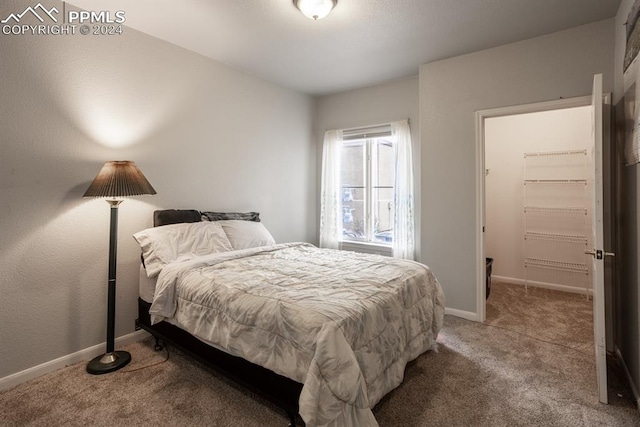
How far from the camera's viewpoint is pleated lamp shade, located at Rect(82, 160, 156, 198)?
86.4 inches

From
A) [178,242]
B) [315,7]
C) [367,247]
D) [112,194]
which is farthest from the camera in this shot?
[367,247]

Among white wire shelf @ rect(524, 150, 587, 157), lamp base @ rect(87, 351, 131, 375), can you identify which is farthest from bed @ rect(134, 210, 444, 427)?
white wire shelf @ rect(524, 150, 587, 157)

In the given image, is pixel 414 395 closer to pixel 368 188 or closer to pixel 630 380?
pixel 630 380

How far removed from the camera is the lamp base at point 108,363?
226 cm

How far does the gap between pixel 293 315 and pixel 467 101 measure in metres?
2.85

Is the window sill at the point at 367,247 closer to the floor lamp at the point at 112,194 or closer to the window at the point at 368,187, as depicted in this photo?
the window at the point at 368,187

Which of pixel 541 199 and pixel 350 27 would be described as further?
pixel 541 199

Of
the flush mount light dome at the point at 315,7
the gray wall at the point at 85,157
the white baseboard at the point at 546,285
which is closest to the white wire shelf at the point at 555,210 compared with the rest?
the white baseboard at the point at 546,285

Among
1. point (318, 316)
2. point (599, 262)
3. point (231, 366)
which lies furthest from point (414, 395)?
point (599, 262)

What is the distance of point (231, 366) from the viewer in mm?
1927

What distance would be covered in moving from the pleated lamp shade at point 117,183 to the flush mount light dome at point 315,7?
171cm

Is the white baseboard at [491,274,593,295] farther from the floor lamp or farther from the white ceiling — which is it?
the floor lamp

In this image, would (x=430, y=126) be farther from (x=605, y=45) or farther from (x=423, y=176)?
(x=605, y=45)

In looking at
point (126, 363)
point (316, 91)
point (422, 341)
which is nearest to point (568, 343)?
point (422, 341)
